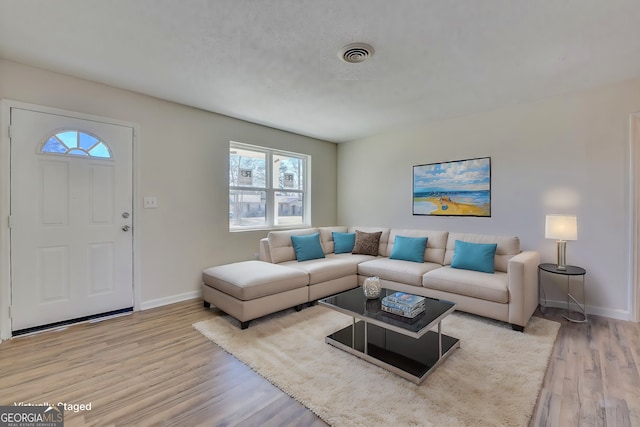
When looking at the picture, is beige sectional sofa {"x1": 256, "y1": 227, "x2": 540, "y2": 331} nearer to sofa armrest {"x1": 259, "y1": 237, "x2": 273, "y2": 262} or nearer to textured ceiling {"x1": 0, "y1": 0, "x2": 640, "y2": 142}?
sofa armrest {"x1": 259, "y1": 237, "x2": 273, "y2": 262}

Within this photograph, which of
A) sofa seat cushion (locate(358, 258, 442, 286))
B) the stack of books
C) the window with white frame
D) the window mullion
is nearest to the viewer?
the stack of books

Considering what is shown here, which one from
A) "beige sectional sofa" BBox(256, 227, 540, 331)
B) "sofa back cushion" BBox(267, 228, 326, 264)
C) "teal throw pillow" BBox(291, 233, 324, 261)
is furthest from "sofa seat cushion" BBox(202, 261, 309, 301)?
"teal throw pillow" BBox(291, 233, 324, 261)

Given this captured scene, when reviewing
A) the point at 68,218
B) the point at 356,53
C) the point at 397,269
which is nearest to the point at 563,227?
the point at 397,269

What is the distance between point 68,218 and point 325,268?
2633 millimetres

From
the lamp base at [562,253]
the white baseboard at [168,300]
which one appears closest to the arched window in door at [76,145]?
the white baseboard at [168,300]

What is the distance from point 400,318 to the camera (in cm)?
205

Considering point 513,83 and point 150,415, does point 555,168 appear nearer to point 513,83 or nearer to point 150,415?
point 513,83

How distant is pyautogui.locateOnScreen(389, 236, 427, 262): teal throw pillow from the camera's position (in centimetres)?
374

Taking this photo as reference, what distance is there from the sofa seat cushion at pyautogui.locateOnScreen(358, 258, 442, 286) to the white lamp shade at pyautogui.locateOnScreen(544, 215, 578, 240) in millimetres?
1198

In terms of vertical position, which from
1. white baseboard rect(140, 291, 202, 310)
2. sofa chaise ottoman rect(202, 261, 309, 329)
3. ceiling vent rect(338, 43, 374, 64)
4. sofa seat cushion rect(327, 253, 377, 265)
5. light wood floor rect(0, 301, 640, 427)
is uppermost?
ceiling vent rect(338, 43, 374, 64)

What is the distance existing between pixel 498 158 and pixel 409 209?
4.44ft

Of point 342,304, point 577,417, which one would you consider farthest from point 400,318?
point 577,417

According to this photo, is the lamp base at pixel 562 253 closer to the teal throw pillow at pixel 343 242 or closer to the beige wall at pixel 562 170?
the beige wall at pixel 562 170

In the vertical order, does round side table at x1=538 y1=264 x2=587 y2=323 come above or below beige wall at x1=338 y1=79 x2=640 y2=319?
below
